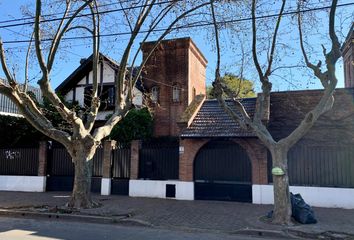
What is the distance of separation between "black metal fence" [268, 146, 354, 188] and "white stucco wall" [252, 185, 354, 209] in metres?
0.23

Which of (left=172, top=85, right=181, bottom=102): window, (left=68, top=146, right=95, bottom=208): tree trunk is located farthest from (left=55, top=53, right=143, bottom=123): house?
(left=68, top=146, right=95, bottom=208): tree trunk

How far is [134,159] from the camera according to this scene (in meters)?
15.7

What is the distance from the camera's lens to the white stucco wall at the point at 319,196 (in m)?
12.7

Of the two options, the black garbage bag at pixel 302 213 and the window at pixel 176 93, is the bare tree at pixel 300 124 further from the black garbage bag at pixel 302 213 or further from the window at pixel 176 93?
the window at pixel 176 93

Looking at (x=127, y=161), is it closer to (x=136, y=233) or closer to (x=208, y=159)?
(x=208, y=159)

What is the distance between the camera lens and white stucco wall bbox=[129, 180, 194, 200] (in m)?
14.6

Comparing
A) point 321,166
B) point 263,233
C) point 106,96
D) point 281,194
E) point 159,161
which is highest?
point 106,96

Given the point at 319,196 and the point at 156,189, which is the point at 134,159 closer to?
the point at 156,189

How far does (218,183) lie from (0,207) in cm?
835

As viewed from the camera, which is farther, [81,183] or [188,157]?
[188,157]

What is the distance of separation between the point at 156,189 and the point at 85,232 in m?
6.41

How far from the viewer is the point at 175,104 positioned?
21906mm

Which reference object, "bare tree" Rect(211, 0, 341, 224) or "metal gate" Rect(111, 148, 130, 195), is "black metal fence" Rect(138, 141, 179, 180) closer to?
"metal gate" Rect(111, 148, 130, 195)

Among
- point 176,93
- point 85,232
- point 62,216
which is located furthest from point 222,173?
point 176,93
